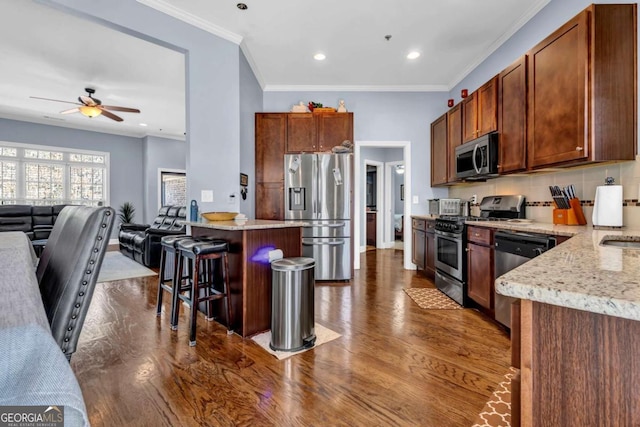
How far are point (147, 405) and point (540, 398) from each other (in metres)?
1.77

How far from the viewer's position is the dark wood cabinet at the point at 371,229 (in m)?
7.15

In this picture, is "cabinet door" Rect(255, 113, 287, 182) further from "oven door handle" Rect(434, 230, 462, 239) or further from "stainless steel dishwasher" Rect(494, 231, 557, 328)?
"stainless steel dishwasher" Rect(494, 231, 557, 328)

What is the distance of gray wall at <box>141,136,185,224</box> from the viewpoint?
8.02 meters

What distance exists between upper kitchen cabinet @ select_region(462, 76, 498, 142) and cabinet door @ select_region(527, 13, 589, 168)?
470mm

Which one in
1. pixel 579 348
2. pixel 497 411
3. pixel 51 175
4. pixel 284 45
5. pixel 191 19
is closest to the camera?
pixel 579 348

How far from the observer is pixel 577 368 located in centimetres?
51

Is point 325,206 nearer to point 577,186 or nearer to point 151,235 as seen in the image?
point 577,186

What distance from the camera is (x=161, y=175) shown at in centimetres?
824

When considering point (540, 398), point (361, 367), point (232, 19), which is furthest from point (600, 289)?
point (232, 19)

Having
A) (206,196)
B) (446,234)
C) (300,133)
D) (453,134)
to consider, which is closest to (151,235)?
(206,196)

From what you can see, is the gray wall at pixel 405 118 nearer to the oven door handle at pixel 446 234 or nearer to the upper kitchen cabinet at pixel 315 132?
the upper kitchen cabinet at pixel 315 132

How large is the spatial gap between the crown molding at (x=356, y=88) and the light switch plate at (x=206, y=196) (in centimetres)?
231

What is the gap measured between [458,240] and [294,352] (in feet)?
6.52

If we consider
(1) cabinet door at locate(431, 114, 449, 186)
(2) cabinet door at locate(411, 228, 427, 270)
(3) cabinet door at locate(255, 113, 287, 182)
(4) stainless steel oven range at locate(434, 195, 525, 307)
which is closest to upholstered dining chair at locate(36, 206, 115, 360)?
(4) stainless steel oven range at locate(434, 195, 525, 307)
